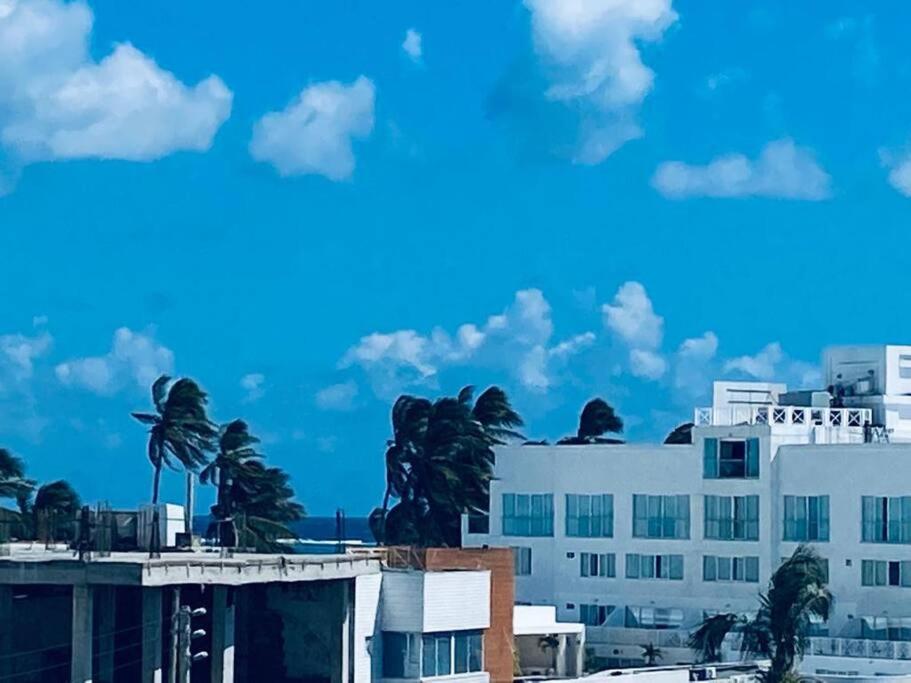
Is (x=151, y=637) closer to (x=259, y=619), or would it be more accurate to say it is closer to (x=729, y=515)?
(x=259, y=619)

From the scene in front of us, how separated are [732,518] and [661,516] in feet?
9.12

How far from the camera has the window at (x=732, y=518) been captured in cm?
7738

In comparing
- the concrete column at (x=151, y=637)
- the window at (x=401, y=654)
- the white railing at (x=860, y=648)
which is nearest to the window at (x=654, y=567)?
the white railing at (x=860, y=648)

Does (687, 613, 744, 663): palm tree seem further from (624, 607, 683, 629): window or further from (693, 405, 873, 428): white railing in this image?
(693, 405, 873, 428): white railing

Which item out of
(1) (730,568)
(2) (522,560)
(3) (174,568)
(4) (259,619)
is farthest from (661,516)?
(3) (174,568)

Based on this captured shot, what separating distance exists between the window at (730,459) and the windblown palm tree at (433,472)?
12.7 metres

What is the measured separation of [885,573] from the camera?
74062mm

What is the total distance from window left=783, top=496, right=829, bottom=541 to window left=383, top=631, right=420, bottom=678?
21234mm

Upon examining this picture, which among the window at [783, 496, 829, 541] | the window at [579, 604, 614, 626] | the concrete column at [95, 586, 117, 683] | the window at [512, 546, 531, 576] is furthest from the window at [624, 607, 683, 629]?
the concrete column at [95, 586, 117, 683]

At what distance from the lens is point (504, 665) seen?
62.3 meters

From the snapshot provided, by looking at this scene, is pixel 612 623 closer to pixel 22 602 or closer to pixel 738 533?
pixel 738 533

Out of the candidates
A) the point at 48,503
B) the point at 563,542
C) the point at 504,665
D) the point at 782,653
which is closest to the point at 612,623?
the point at 563,542

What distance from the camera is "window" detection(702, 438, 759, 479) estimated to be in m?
77.2

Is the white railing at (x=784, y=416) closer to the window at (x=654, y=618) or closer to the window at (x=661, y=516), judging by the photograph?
the window at (x=661, y=516)
